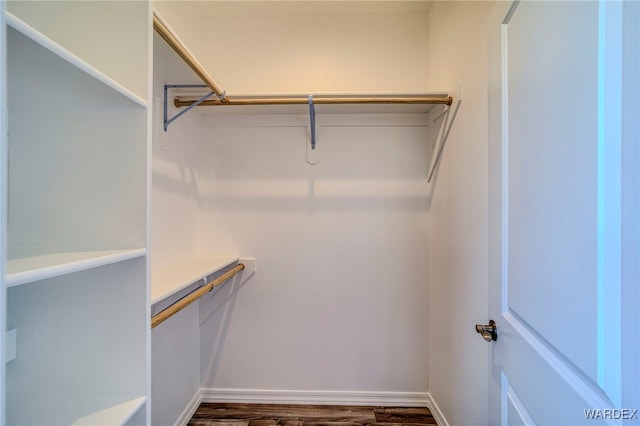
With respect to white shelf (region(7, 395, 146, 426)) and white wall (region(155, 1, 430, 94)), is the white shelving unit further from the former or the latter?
white wall (region(155, 1, 430, 94))

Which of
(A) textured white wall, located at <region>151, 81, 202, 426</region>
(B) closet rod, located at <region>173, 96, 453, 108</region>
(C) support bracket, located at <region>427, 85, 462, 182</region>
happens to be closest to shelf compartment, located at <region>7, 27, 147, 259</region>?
(A) textured white wall, located at <region>151, 81, 202, 426</region>

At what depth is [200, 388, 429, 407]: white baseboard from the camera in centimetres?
169

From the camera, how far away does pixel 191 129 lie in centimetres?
159

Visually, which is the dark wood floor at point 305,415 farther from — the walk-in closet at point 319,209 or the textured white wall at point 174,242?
the textured white wall at point 174,242

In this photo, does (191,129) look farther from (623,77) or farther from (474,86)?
(623,77)

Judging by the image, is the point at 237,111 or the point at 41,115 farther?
the point at 237,111

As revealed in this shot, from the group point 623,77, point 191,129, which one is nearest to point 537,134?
point 623,77

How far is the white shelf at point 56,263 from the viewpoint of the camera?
435 mm

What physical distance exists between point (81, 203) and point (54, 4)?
50cm

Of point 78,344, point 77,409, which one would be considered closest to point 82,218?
point 78,344

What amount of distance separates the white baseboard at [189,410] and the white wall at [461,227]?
1.51m

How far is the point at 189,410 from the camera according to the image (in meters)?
1.58

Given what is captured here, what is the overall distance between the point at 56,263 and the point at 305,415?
5.38 feet

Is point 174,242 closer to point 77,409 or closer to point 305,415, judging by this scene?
point 77,409
